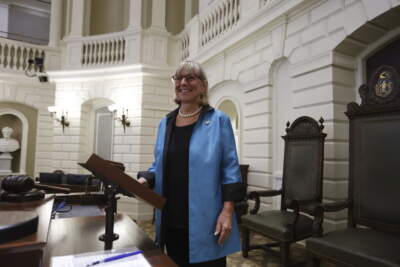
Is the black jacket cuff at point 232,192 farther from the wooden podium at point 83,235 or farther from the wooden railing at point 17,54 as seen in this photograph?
the wooden railing at point 17,54

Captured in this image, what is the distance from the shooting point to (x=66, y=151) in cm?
698

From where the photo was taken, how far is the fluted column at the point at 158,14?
21.9ft

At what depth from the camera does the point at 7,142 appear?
7297 millimetres

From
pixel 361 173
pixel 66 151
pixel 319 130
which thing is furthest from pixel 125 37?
pixel 361 173

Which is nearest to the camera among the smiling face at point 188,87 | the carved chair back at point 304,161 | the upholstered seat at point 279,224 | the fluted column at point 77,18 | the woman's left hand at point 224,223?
the woman's left hand at point 224,223

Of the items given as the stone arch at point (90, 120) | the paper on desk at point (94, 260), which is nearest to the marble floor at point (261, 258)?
the paper on desk at point (94, 260)

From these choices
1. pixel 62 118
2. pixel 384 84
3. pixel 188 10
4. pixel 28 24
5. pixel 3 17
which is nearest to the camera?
pixel 384 84

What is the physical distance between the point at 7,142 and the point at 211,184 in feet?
25.9

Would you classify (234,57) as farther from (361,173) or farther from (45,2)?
(45,2)

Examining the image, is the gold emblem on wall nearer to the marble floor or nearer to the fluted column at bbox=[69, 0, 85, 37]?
the marble floor

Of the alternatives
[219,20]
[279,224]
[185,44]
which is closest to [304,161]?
[279,224]

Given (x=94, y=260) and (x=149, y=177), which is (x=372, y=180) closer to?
(x=149, y=177)

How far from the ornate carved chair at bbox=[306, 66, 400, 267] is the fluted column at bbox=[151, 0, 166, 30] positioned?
5316 millimetres

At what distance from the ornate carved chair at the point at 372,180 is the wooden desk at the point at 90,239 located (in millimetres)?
1352
